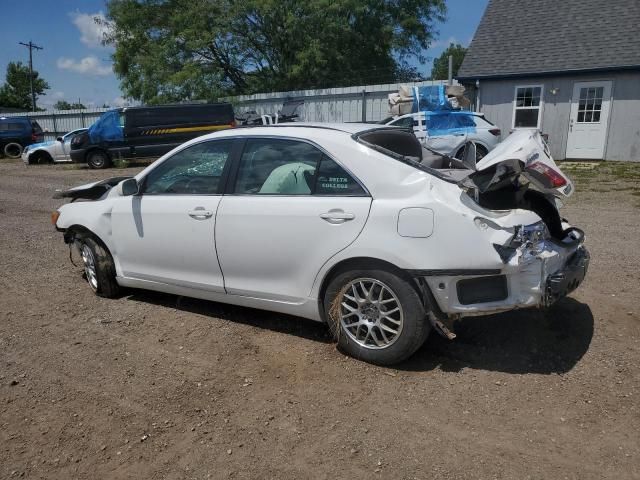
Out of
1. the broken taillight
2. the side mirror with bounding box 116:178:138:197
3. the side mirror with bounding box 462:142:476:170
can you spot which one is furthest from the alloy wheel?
the side mirror with bounding box 116:178:138:197

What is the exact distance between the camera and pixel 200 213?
418cm

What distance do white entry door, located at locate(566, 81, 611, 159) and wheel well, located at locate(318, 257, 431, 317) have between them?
15844 mm

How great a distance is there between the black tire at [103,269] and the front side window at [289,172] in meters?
1.68

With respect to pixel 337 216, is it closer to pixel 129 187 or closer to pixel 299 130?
pixel 299 130

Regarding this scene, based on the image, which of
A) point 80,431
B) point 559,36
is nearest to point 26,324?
point 80,431

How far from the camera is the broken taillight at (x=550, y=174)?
135 inches

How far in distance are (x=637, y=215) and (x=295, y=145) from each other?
6.67m

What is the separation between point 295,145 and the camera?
3.96 metres

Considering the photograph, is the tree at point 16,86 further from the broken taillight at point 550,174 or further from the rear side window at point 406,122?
the broken taillight at point 550,174

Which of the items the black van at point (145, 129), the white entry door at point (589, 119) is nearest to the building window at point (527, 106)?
the white entry door at point (589, 119)

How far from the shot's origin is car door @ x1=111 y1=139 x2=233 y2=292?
4.22m

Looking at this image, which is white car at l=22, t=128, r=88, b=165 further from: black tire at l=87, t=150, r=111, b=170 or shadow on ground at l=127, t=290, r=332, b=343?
shadow on ground at l=127, t=290, r=332, b=343

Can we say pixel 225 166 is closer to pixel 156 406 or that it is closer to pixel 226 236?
pixel 226 236

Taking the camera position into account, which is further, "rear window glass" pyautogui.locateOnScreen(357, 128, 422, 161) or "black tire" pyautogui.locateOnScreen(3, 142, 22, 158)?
"black tire" pyautogui.locateOnScreen(3, 142, 22, 158)
